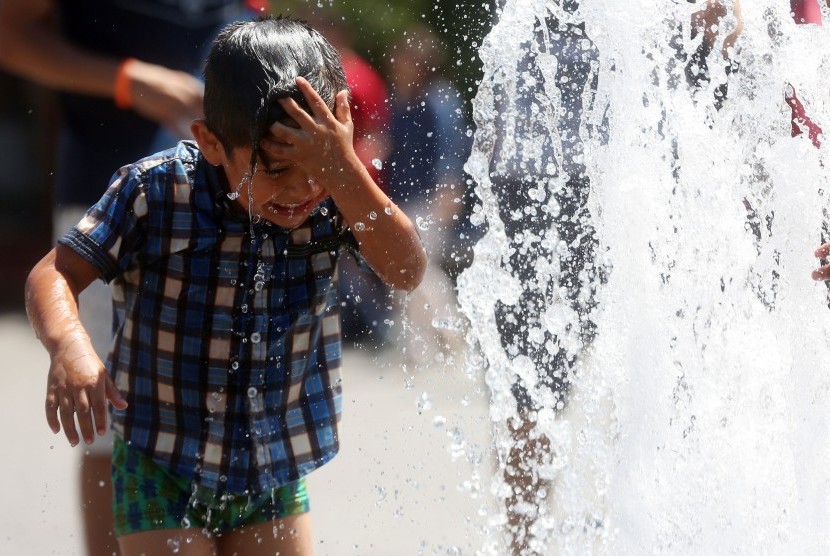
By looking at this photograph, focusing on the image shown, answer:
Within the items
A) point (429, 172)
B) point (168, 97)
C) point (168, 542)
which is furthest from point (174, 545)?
point (429, 172)

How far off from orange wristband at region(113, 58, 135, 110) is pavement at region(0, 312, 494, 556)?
896mm

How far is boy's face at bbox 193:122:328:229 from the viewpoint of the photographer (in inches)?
70.6

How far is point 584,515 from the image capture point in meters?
2.30

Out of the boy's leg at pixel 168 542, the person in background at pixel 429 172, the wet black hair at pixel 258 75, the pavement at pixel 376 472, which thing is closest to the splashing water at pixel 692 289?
the pavement at pixel 376 472

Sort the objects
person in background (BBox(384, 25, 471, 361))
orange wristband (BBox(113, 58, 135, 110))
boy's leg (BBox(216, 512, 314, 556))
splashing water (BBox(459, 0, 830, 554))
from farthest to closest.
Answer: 1. person in background (BBox(384, 25, 471, 361))
2. orange wristband (BBox(113, 58, 135, 110))
3. splashing water (BBox(459, 0, 830, 554))
4. boy's leg (BBox(216, 512, 314, 556))

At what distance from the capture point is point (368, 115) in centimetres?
389

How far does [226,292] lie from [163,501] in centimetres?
36

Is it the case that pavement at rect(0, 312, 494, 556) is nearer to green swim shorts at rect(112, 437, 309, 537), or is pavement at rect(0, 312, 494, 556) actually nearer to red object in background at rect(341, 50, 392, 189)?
green swim shorts at rect(112, 437, 309, 537)

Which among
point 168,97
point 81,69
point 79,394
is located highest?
point 81,69

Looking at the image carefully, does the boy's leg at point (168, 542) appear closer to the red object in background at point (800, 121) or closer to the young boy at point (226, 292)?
the young boy at point (226, 292)

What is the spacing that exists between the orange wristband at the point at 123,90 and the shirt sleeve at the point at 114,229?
586mm

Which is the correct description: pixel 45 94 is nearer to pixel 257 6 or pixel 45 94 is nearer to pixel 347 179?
pixel 257 6

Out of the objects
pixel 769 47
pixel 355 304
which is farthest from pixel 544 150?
pixel 355 304

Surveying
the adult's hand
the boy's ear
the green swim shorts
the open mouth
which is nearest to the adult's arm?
the adult's hand
